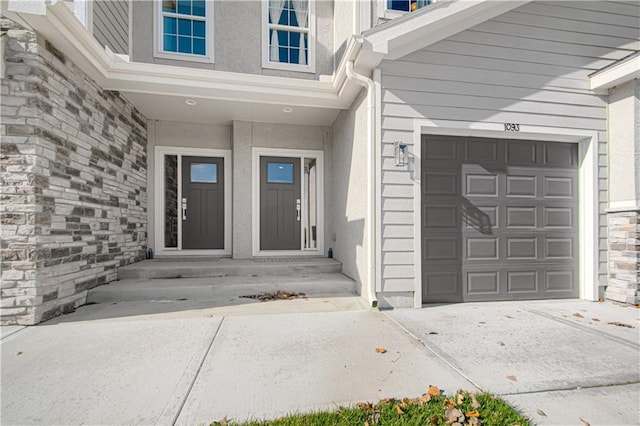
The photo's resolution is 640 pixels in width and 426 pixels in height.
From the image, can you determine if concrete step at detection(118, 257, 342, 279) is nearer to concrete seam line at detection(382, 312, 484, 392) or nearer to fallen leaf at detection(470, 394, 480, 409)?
concrete seam line at detection(382, 312, 484, 392)

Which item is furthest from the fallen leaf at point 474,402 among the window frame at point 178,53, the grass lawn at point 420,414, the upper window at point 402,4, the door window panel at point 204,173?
the window frame at point 178,53

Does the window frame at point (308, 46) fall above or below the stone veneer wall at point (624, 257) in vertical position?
above

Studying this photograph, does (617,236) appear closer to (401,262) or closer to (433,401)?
(401,262)

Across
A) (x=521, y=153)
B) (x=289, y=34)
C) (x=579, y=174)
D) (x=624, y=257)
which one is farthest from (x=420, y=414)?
(x=289, y=34)

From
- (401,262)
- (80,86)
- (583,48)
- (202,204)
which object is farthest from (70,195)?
(583,48)

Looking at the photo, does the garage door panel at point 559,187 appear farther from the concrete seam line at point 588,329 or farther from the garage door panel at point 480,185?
the concrete seam line at point 588,329

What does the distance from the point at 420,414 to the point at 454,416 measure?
191mm

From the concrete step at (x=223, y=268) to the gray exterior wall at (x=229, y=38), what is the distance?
3435 millimetres

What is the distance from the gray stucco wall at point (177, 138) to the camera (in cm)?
564

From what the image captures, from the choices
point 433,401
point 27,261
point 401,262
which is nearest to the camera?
point 433,401

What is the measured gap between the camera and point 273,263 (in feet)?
16.5

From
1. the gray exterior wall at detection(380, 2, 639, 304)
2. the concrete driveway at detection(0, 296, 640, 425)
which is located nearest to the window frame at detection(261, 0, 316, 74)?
the gray exterior wall at detection(380, 2, 639, 304)

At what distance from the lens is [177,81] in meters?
4.22

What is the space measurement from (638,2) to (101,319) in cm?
845
